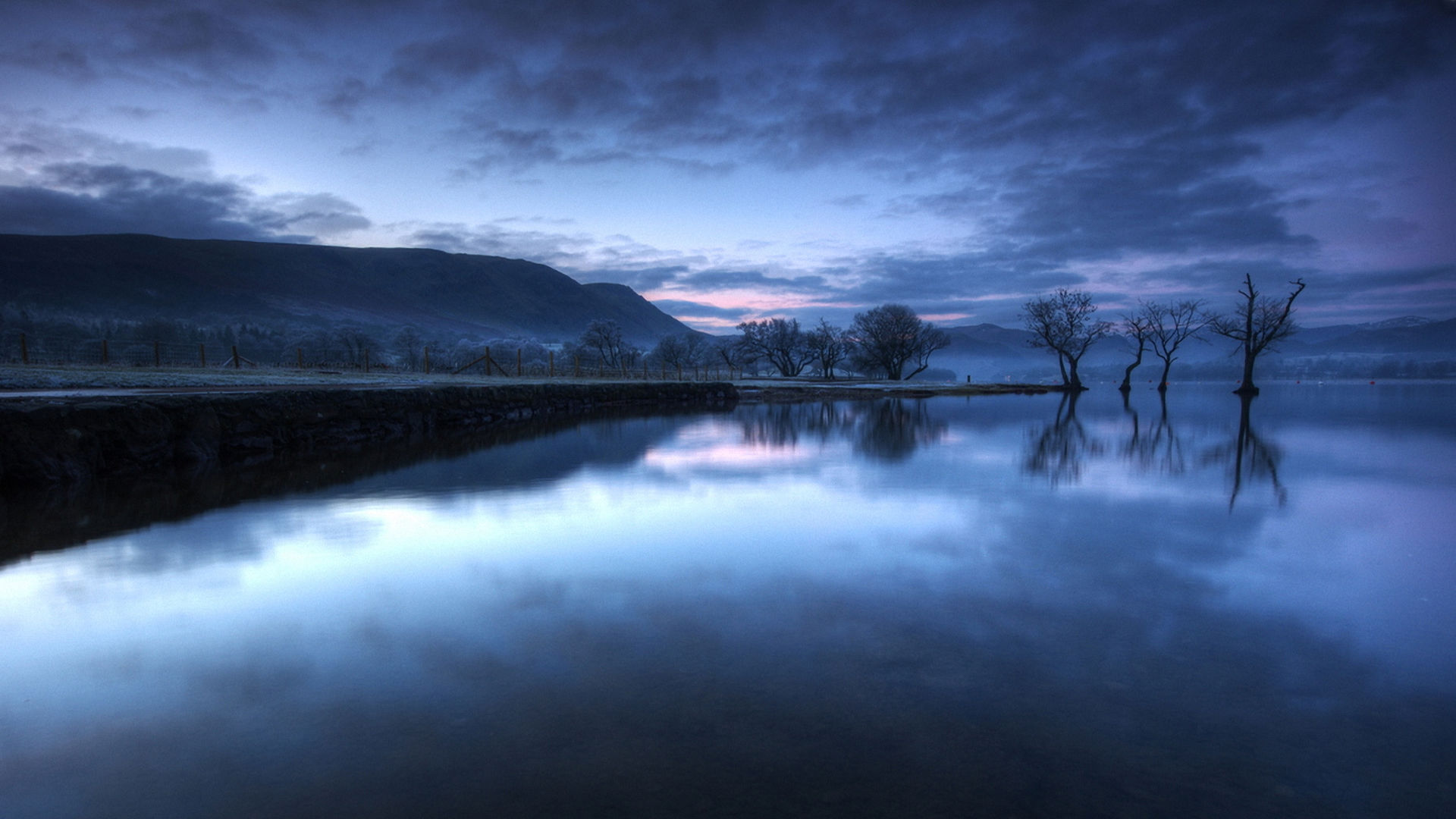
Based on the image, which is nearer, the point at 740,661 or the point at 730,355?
the point at 740,661

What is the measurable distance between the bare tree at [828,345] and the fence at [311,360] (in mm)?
9784

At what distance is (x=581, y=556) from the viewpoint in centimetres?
520

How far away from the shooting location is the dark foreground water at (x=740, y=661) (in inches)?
87.2

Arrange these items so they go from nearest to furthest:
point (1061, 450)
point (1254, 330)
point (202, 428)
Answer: point (202, 428)
point (1061, 450)
point (1254, 330)

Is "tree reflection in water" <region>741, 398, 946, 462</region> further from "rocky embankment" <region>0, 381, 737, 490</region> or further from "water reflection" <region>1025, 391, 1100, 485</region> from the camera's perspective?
"rocky embankment" <region>0, 381, 737, 490</region>

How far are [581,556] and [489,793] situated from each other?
10.1 ft

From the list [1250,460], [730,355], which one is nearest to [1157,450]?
[1250,460]

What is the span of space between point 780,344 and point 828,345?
21.0 ft

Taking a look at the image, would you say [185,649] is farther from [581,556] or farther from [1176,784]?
[1176,784]

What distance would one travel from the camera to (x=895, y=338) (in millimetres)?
67750

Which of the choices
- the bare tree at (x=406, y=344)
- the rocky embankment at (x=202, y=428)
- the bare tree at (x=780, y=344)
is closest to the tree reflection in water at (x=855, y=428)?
the rocky embankment at (x=202, y=428)

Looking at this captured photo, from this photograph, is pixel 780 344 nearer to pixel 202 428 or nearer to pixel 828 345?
pixel 828 345

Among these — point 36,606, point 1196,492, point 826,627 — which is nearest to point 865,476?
point 1196,492

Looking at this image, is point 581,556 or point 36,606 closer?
point 36,606
